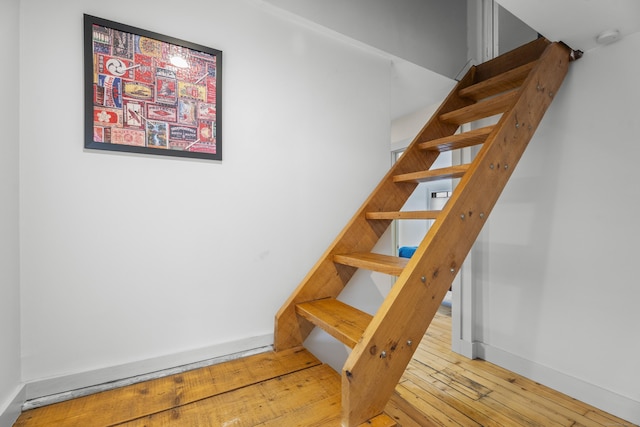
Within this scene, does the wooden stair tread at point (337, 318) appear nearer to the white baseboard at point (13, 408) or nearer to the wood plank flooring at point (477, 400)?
the wood plank flooring at point (477, 400)

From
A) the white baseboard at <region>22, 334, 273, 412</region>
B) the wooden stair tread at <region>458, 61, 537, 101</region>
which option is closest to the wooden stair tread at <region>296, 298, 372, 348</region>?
the white baseboard at <region>22, 334, 273, 412</region>

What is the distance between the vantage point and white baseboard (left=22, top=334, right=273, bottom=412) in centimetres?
106

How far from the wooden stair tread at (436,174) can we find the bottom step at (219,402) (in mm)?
1031

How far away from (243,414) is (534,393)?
5.55 feet

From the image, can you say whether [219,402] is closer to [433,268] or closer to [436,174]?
[433,268]

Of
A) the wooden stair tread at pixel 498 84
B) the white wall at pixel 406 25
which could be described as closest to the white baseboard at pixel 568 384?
the wooden stair tread at pixel 498 84

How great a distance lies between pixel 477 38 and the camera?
2205mm

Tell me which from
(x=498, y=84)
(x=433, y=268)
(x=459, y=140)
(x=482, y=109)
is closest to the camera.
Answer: (x=433, y=268)

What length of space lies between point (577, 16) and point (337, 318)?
1733 millimetres

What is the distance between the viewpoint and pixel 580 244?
65.1 inches

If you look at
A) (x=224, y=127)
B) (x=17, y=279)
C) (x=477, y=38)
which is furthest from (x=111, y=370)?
(x=477, y=38)

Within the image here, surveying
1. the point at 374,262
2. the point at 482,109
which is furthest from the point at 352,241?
the point at 482,109

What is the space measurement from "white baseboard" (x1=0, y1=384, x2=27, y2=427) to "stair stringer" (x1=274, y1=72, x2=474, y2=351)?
91cm

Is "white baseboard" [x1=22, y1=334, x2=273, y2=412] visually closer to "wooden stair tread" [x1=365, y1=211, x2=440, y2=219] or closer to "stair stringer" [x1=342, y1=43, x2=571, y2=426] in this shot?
"stair stringer" [x1=342, y1=43, x2=571, y2=426]
